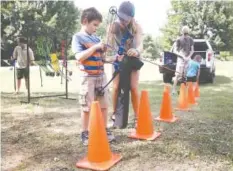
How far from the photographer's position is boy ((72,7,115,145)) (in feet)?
13.5

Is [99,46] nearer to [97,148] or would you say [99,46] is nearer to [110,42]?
[110,42]

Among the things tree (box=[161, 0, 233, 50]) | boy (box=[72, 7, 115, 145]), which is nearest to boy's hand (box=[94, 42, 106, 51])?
boy (box=[72, 7, 115, 145])

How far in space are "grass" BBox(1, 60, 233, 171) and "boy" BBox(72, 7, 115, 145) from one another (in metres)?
0.51

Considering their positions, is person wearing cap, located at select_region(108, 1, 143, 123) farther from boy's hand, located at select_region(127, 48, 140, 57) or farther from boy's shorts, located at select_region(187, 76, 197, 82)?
boy's shorts, located at select_region(187, 76, 197, 82)

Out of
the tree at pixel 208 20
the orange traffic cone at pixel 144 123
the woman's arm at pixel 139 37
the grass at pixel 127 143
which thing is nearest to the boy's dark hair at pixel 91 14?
the woman's arm at pixel 139 37

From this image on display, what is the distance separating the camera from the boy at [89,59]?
411 cm

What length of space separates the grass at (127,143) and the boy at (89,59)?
505mm

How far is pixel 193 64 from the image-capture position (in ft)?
29.8

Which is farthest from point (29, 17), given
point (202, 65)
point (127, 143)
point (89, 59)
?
point (127, 143)

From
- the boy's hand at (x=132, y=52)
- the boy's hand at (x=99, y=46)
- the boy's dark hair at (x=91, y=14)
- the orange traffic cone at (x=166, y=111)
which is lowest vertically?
the orange traffic cone at (x=166, y=111)

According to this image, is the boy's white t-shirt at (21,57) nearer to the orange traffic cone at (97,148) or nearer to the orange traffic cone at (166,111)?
the orange traffic cone at (166,111)

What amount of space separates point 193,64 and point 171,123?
3905 millimetres

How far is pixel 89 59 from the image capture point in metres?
4.19

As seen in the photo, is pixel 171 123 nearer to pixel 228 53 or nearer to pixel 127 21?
pixel 127 21
